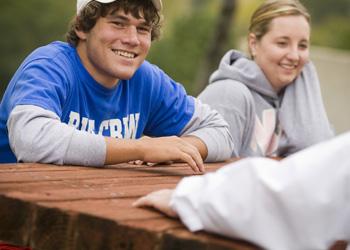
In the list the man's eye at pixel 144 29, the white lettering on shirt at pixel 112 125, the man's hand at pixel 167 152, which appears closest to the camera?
the man's hand at pixel 167 152

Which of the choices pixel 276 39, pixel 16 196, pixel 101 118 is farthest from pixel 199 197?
pixel 276 39

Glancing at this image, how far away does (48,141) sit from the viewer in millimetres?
3207

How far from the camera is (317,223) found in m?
2.09

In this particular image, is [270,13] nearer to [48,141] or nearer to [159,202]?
[48,141]

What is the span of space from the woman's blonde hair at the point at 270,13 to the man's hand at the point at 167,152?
174 centimetres

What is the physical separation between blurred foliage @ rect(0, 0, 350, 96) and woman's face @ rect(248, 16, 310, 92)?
959 cm

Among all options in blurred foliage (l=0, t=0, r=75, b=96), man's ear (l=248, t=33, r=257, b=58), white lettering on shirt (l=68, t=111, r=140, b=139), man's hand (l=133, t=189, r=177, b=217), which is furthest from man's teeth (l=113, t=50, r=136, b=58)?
blurred foliage (l=0, t=0, r=75, b=96)

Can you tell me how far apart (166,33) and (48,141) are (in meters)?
12.2

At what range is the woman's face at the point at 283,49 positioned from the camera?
500 cm

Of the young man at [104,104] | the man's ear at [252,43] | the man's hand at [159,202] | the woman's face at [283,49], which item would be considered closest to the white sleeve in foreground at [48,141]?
the young man at [104,104]

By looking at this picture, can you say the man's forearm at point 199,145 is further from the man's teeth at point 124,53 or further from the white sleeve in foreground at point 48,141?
the white sleeve in foreground at point 48,141

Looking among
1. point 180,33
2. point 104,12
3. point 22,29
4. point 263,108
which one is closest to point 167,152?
point 104,12

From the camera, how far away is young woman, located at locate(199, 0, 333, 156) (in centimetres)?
484

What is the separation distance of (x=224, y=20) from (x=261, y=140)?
23.6 ft
